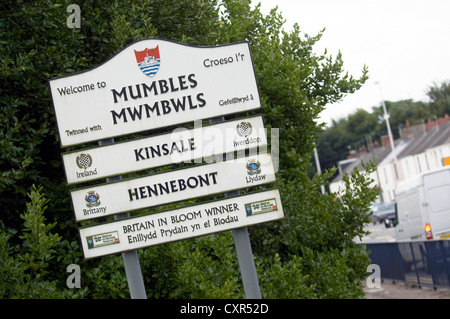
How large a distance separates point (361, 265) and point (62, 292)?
3611 millimetres

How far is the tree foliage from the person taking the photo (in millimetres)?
6535

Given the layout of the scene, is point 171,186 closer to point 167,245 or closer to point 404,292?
point 167,245

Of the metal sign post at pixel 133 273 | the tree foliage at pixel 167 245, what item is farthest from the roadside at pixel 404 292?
the metal sign post at pixel 133 273

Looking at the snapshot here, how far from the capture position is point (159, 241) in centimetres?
573

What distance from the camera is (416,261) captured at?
1867 cm

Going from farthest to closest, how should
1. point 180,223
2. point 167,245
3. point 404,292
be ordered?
point 404,292
point 167,245
point 180,223

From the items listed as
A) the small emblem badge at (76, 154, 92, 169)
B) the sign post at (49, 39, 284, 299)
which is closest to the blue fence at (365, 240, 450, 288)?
the sign post at (49, 39, 284, 299)

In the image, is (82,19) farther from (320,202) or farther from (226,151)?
(320,202)

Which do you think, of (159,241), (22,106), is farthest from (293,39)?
(159,241)

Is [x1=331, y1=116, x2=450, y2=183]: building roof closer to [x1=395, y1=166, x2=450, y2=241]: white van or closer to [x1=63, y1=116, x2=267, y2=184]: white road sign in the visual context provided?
[x1=395, y1=166, x2=450, y2=241]: white van

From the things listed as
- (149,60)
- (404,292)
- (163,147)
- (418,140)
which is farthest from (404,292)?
(418,140)

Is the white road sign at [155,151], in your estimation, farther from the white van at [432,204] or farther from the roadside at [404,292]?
the white van at [432,204]

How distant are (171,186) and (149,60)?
1129 millimetres

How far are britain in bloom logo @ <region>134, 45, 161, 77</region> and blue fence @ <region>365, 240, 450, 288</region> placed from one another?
39.1 ft
